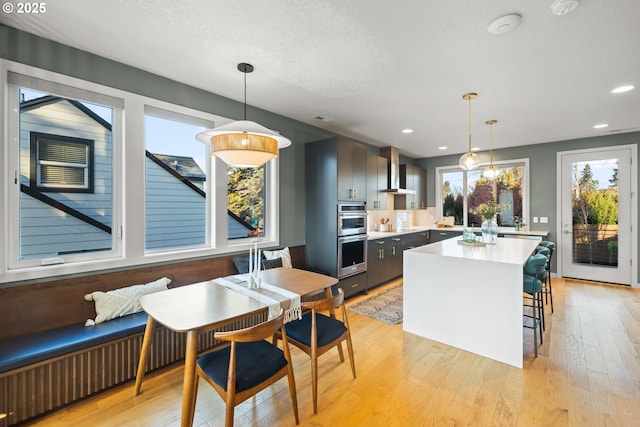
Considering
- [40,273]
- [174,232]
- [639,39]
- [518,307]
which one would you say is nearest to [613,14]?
[639,39]

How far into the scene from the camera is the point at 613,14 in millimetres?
1844

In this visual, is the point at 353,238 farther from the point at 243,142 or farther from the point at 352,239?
the point at 243,142

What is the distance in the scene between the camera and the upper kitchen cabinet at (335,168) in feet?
13.0

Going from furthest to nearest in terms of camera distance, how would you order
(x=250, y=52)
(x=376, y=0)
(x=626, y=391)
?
(x=250, y=52) < (x=626, y=391) < (x=376, y=0)

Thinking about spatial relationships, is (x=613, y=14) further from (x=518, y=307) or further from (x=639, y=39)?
(x=518, y=307)

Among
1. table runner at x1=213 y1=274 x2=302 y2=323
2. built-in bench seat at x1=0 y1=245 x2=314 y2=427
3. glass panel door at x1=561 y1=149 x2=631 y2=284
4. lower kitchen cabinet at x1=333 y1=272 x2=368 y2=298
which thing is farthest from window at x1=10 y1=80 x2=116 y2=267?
glass panel door at x1=561 y1=149 x2=631 y2=284

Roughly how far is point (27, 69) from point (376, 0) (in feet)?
8.56

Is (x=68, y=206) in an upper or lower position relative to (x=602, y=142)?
lower

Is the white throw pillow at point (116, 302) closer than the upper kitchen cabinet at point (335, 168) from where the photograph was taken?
Yes

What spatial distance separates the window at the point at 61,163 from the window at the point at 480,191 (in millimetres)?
6806

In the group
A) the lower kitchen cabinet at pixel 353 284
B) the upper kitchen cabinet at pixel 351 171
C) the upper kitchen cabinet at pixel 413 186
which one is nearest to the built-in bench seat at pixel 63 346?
the lower kitchen cabinet at pixel 353 284

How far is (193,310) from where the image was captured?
1779 millimetres

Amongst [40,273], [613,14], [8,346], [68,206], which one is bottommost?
[8,346]

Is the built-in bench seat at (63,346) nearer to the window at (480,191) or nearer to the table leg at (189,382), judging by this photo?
the table leg at (189,382)
